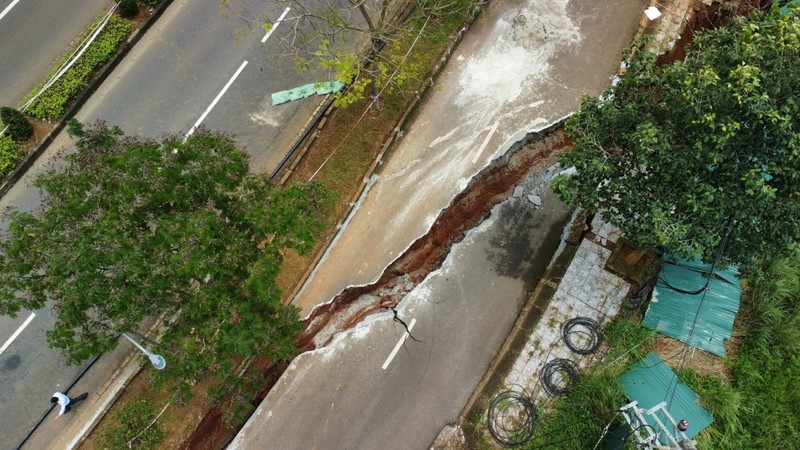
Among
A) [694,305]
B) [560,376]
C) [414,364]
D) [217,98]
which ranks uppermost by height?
[694,305]

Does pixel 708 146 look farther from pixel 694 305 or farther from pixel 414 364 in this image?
pixel 414 364

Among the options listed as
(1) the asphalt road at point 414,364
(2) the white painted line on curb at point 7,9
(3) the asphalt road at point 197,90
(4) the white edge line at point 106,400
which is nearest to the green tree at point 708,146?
(1) the asphalt road at point 414,364

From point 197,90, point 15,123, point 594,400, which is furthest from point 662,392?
point 15,123

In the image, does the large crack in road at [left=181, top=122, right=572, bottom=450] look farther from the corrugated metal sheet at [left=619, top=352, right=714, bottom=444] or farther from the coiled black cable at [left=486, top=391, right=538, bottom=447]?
the corrugated metal sheet at [left=619, top=352, right=714, bottom=444]

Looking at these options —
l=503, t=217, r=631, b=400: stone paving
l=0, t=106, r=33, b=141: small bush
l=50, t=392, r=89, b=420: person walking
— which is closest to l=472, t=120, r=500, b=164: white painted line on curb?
l=503, t=217, r=631, b=400: stone paving

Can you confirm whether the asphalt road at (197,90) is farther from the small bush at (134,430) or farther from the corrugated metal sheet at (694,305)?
the corrugated metal sheet at (694,305)
